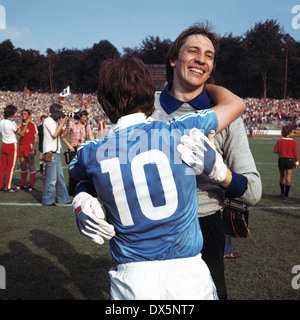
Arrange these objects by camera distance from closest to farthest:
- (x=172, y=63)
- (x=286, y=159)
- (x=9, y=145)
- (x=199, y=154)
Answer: (x=199, y=154) → (x=172, y=63) → (x=286, y=159) → (x=9, y=145)

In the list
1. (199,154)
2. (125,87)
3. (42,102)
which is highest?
(42,102)

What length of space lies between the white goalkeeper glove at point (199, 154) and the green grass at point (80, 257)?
2438 mm

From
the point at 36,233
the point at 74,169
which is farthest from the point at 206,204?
the point at 36,233

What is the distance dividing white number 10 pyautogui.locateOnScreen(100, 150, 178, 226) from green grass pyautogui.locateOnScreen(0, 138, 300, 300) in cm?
242

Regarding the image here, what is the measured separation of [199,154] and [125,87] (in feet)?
1.53

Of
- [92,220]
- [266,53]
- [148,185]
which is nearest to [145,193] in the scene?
[148,185]

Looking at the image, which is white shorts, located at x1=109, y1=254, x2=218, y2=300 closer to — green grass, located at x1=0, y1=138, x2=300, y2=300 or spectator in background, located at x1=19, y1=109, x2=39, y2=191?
green grass, located at x1=0, y1=138, x2=300, y2=300

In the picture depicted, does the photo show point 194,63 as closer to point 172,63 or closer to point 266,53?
point 172,63

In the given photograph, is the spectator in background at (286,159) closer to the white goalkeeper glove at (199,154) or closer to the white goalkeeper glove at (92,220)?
the white goalkeeper glove at (199,154)

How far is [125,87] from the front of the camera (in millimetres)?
1548

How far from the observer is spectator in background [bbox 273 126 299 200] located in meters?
7.97
